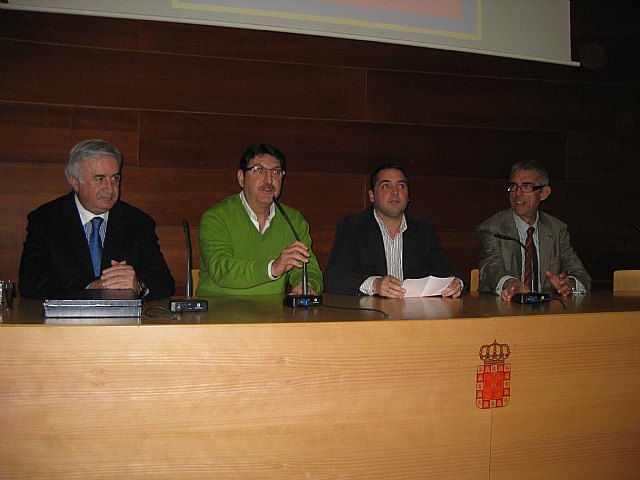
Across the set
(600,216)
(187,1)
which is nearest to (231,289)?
(187,1)

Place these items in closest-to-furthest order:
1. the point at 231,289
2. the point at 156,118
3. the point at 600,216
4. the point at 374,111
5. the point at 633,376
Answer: the point at 633,376
the point at 231,289
the point at 156,118
the point at 374,111
the point at 600,216

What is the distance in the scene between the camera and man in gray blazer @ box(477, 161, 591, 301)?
2984 mm

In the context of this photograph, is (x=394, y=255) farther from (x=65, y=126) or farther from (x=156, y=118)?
(x=65, y=126)

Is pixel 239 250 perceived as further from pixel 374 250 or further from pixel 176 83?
pixel 176 83

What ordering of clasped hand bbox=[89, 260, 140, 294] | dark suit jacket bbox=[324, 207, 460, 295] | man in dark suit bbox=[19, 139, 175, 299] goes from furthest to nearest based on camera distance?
1. dark suit jacket bbox=[324, 207, 460, 295]
2. man in dark suit bbox=[19, 139, 175, 299]
3. clasped hand bbox=[89, 260, 140, 294]

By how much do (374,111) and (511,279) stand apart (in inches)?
57.8

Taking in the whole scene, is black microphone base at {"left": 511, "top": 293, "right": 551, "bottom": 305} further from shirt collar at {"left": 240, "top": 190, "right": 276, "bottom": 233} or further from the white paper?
shirt collar at {"left": 240, "top": 190, "right": 276, "bottom": 233}

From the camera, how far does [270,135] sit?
A: 3.37 m

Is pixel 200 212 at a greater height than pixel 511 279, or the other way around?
pixel 200 212


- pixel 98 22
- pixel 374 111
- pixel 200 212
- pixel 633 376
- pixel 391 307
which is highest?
pixel 98 22

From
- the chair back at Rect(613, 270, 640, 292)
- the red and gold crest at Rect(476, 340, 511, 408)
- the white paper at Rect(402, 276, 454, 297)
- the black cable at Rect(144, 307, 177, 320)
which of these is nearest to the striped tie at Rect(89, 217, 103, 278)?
the black cable at Rect(144, 307, 177, 320)

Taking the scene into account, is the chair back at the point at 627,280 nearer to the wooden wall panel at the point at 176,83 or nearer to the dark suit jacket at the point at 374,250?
the dark suit jacket at the point at 374,250

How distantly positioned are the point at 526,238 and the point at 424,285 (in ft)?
3.30

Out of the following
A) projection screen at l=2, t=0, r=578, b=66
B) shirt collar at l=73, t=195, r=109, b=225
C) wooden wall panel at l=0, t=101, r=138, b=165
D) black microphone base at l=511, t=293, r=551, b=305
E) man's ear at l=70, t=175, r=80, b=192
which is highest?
projection screen at l=2, t=0, r=578, b=66
